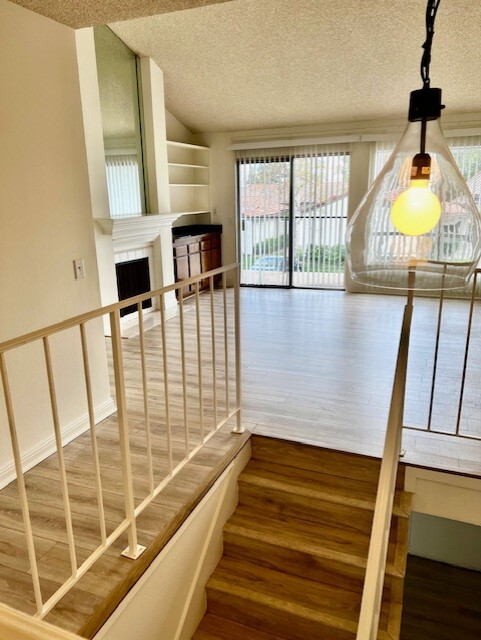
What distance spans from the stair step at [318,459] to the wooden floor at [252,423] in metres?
0.06

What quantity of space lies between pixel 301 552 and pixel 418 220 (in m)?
1.99

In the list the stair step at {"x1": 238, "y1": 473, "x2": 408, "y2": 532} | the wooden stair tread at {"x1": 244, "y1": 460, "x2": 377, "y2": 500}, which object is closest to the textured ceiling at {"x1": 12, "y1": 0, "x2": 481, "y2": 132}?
the wooden stair tread at {"x1": 244, "y1": 460, "x2": 377, "y2": 500}

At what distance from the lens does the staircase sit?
88.7 inches

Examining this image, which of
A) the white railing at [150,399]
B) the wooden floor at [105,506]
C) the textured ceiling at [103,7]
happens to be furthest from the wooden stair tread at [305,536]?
the textured ceiling at [103,7]

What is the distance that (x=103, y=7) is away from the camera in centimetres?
219

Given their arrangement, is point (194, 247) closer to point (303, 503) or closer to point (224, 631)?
point (303, 503)

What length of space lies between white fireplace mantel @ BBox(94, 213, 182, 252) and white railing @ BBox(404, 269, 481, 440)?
3.13m

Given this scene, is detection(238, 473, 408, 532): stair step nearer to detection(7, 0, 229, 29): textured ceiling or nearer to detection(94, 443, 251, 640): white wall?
detection(94, 443, 251, 640): white wall

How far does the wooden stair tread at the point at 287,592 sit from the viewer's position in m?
2.22

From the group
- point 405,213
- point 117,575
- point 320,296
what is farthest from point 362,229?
point 320,296

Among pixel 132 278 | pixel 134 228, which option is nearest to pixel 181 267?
pixel 132 278

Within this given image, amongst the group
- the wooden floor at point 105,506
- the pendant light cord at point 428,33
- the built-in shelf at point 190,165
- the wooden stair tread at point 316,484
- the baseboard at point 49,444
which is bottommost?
the wooden stair tread at point 316,484

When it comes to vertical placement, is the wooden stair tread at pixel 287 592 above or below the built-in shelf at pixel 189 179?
below

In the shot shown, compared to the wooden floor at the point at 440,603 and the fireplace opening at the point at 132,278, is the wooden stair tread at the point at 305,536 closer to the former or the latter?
the wooden floor at the point at 440,603
